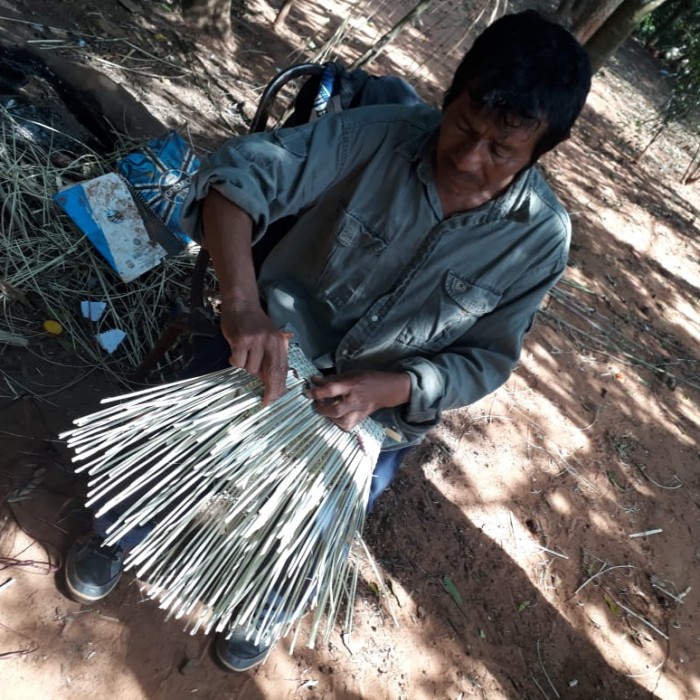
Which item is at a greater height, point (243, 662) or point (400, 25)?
point (400, 25)

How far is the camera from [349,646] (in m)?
1.81

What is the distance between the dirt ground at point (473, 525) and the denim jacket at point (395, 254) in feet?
2.76

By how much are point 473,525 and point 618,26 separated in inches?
120

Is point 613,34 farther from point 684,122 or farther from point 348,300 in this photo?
point 684,122

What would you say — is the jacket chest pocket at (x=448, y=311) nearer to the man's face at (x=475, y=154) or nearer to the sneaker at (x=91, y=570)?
the man's face at (x=475, y=154)

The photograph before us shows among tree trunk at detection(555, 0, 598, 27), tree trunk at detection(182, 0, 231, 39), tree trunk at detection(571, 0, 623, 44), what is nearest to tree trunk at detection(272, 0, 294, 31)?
tree trunk at detection(182, 0, 231, 39)

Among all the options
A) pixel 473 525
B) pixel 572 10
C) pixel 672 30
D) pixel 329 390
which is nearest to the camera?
pixel 329 390

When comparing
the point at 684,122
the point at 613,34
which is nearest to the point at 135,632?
the point at 613,34

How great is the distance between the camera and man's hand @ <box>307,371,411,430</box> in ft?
3.99

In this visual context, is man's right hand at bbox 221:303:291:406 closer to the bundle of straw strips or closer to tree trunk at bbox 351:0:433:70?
the bundle of straw strips

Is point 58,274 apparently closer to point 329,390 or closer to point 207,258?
point 207,258

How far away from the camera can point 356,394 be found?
1.22m

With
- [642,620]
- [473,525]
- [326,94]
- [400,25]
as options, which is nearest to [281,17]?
→ [400,25]

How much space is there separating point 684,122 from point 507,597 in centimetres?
706
